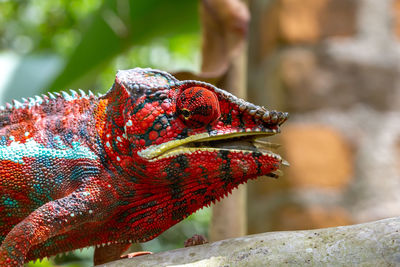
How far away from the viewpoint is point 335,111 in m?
2.69

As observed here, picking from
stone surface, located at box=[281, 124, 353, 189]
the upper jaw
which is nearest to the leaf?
stone surface, located at box=[281, 124, 353, 189]

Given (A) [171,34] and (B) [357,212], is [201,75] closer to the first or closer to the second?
(B) [357,212]

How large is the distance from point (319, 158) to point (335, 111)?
283mm

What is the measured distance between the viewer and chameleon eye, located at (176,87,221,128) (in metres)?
1.24

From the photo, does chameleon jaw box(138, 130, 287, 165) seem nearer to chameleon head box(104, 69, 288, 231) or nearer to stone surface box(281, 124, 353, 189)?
chameleon head box(104, 69, 288, 231)

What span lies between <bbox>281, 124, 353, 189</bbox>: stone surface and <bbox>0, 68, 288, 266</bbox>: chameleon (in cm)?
137

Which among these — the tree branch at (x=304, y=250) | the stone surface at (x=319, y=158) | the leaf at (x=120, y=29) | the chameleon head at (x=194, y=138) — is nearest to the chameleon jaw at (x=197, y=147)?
the chameleon head at (x=194, y=138)

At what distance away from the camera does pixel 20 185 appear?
52.8 inches

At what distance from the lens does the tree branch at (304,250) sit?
39.4 inches

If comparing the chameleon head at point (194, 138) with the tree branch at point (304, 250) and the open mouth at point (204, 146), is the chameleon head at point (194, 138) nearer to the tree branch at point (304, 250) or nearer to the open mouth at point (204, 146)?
the open mouth at point (204, 146)

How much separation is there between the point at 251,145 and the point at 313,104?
4.96ft

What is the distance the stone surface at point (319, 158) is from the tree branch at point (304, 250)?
5.12ft

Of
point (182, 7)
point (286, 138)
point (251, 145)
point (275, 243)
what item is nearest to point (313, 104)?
point (286, 138)

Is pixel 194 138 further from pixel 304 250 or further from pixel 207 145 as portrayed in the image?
pixel 304 250
